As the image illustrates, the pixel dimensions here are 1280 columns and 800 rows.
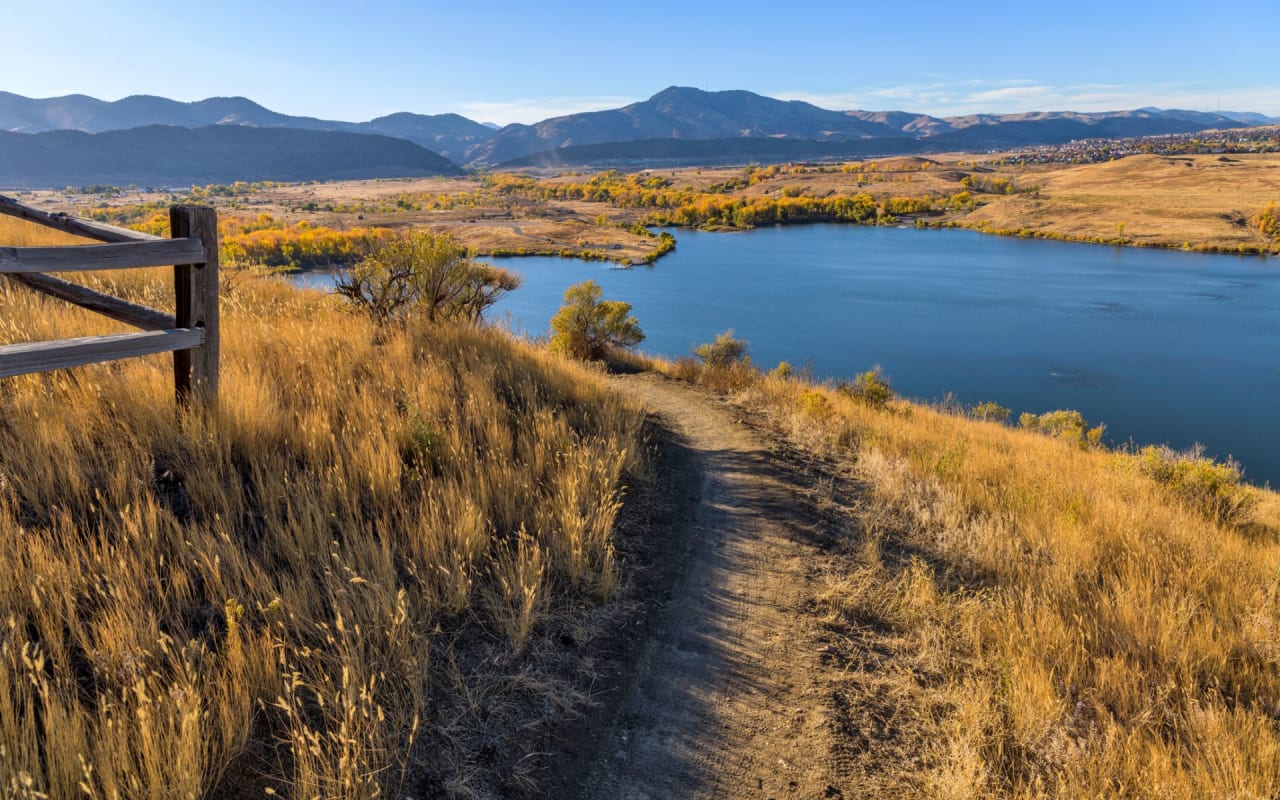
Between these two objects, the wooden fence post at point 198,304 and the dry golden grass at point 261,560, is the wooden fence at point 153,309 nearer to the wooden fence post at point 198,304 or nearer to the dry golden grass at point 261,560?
the wooden fence post at point 198,304

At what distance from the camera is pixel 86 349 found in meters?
3.77

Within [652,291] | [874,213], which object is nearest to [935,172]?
[874,213]

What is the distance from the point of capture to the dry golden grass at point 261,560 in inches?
101

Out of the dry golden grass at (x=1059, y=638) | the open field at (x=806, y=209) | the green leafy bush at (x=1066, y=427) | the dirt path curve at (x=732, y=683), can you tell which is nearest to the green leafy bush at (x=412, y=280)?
the dirt path curve at (x=732, y=683)

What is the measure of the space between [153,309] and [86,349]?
860 mm

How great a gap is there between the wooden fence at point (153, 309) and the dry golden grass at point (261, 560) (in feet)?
1.20

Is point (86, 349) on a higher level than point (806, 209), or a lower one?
lower

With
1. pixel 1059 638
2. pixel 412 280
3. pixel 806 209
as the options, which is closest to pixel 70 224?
pixel 412 280

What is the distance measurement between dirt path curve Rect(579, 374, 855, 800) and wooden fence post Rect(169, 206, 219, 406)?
3.80 metres

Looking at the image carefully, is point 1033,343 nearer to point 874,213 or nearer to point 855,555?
point 855,555

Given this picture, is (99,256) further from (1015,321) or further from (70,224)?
(1015,321)

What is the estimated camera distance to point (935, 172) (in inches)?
5920

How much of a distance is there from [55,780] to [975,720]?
13.3 ft

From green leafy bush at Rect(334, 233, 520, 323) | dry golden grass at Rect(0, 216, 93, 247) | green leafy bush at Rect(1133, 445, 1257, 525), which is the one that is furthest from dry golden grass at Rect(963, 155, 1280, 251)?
dry golden grass at Rect(0, 216, 93, 247)
